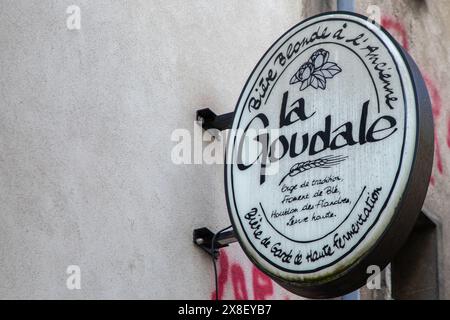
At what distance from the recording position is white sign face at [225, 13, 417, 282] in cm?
389

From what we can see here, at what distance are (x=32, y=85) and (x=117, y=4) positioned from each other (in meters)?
0.84

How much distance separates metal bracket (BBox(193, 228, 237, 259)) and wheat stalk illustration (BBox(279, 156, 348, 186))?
0.71 meters

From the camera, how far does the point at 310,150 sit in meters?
4.21

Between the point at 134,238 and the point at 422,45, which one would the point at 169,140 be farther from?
the point at 422,45

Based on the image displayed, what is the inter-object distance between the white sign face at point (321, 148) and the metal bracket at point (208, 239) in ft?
1.55

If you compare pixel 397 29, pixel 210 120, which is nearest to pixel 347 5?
pixel 210 120

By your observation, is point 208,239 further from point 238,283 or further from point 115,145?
point 115,145

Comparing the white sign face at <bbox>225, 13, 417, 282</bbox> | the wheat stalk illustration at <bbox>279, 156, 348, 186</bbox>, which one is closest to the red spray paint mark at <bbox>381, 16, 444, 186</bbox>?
the white sign face at <bbox>225, 13, 417, 282</bbox>

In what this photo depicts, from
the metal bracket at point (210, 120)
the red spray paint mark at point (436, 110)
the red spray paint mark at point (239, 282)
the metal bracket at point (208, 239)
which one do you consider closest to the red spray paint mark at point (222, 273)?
the red spray paint mark at point (239, 282)

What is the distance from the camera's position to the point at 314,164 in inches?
164

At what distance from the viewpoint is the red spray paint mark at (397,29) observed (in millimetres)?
7284

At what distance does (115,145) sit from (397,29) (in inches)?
138

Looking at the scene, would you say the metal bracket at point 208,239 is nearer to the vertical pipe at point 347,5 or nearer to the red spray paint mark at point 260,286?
the red spray paint mark at point 260,286

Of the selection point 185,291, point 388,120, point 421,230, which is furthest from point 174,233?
point 421,230
